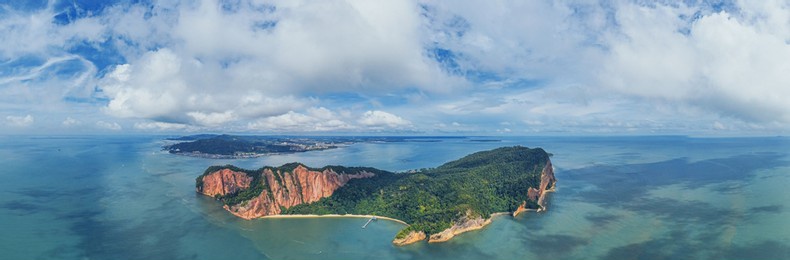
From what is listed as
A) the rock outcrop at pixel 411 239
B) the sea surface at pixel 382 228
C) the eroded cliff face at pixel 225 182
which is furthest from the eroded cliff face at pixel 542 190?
the eroded cliff face at pixel 225 182

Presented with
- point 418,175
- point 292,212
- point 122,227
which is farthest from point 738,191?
point 122,227

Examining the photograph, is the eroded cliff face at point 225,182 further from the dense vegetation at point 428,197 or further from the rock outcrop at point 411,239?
the rock outcrop at point 411,239

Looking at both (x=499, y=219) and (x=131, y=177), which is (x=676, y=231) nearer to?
(x=499, y=219)

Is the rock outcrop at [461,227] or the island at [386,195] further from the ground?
the island at [386,195]

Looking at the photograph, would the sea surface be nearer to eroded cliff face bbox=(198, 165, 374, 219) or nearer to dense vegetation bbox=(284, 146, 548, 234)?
eroded cliff face bbox=(198, 165, 374, 219)

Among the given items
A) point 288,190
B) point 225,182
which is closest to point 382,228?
point 288,190

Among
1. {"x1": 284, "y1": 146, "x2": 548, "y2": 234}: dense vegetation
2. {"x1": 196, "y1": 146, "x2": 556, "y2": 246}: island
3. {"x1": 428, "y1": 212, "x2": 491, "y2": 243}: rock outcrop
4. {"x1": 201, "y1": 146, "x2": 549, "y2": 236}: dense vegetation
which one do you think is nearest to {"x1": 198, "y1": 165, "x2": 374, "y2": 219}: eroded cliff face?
{"x1": 196, "y1": 146, "x2": 556, "y2": 246}: island
